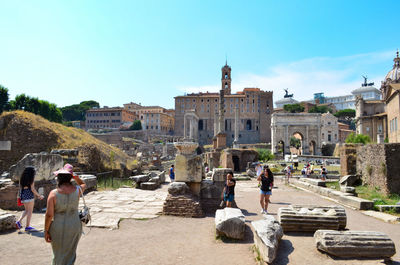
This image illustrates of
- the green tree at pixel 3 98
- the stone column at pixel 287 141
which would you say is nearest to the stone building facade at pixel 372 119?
the stone column at pixel 287 141

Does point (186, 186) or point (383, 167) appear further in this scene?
point (383, 167)

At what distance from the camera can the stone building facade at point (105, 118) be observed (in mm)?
89875

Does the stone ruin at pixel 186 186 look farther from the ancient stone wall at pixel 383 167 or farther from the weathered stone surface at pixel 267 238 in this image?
the ancient stone wall at pixel 383 167

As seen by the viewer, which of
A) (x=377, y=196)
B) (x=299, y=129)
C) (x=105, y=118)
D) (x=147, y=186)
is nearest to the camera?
(x=377, y=196)

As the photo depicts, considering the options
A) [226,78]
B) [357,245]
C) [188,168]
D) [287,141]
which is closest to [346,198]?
[357,245]

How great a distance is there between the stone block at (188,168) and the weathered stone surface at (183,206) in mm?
526

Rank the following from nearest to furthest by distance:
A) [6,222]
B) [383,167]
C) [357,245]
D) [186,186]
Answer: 1. [357,245]
2. [6,222]
3. [186,186]
4. [383,167]

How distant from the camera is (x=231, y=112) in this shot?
283 feet

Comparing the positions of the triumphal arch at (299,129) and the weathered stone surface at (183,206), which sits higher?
the triumphal arch at (299,129)

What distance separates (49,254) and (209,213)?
4318 millimetres

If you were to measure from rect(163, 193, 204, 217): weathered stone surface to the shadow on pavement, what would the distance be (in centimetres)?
258

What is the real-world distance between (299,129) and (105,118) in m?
65.9

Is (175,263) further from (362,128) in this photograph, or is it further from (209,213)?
(362,128)

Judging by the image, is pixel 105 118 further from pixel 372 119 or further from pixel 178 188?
pixel 178 188
